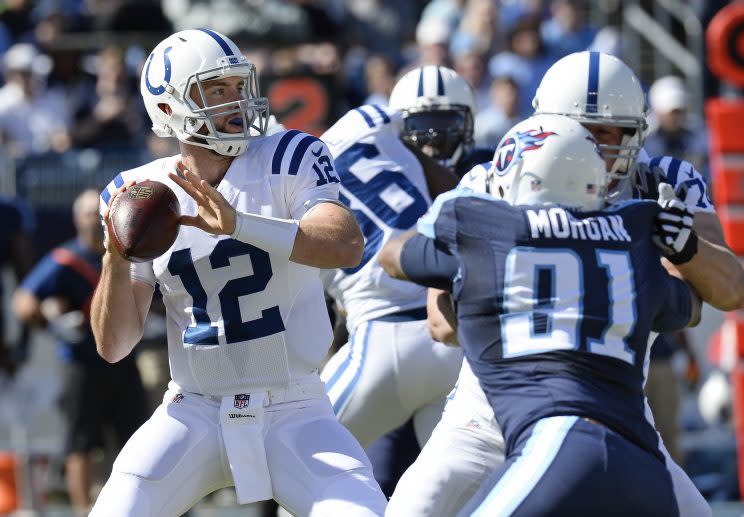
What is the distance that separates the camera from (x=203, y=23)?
1102cm

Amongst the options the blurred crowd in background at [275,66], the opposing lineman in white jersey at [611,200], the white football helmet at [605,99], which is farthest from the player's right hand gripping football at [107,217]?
the blurred crowd in background at [275,66]

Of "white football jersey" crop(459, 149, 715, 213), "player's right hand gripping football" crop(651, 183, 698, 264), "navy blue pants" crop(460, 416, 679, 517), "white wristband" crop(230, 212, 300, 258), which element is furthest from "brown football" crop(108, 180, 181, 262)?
"player's right hand gripping football" crop(651, 183, 698, 264)

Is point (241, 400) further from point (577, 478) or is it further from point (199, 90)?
point (577, 478)

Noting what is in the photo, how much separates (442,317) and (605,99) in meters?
0.79

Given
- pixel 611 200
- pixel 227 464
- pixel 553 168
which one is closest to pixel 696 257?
pixel 611 200

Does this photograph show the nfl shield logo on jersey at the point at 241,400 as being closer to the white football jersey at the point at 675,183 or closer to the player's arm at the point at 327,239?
the player's arm at the point at 327,239

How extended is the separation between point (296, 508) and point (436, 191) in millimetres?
1775

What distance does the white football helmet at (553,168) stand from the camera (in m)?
3.40

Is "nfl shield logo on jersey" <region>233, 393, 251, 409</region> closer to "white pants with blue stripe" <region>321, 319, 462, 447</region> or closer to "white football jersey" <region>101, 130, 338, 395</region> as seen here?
"white football jersey" <region>101, 130, 338, 395</region>

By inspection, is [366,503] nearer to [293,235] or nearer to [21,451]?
[293,235]

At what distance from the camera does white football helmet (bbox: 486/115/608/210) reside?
11.2ft

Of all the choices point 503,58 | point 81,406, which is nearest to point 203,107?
point 81,406

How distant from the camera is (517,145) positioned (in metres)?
3.48

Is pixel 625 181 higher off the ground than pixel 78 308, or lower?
higher
